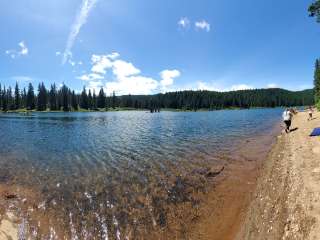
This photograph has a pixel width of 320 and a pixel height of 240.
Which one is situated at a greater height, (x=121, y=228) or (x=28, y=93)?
(x=28, y=93)

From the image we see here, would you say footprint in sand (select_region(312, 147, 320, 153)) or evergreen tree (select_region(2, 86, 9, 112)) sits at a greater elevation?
evergreen tree (select_region(2, 86, 9, 112))

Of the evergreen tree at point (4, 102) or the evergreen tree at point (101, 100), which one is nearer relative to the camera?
the evergreen tree at point (4, 102)

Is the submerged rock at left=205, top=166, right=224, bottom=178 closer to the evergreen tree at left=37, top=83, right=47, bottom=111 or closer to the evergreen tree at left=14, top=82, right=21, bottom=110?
the evergreen tree at left=37, top=83, right=47, bottom=111

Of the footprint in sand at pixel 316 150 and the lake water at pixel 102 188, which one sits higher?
the footprint in sand at pixel 316 150

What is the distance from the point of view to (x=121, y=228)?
30.2 ft

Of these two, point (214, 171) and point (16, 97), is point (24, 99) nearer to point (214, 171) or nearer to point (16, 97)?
point (16, 97)

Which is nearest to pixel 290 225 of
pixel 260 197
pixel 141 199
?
pixel 260 197

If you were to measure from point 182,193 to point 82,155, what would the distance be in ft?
40.6

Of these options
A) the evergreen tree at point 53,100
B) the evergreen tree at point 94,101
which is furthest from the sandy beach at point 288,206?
the evergreen tree at point 94,101

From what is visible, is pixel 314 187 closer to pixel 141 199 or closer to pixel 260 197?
pixel 260 197

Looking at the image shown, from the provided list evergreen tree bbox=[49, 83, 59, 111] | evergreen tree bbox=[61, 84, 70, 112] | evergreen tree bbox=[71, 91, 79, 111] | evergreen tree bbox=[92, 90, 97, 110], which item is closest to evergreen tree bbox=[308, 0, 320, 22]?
evergreen tree bbox=[61, 84, 70, 112]

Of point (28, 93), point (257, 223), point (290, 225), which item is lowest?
point (257, 223)

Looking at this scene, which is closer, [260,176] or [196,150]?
[260,176]

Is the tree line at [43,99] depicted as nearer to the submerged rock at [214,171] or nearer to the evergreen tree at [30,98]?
the evergreen tree at [30,98]
